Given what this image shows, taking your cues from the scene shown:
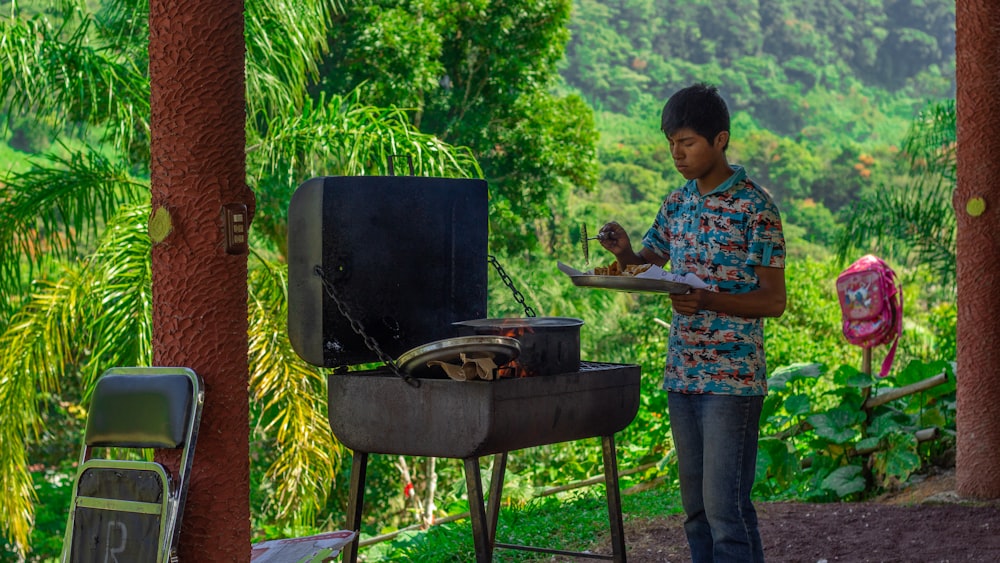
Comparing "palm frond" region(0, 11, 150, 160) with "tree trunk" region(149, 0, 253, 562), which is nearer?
"tree trunk" region(149, 0, 253, 562)

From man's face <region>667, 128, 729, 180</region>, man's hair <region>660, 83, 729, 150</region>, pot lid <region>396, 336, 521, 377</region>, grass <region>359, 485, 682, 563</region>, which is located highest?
man's hair <region>660, 83, 729, 150</region>

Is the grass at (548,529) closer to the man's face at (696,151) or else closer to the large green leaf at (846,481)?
the large green leaf at (846,481)

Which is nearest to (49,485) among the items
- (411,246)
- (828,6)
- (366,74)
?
(366,74)

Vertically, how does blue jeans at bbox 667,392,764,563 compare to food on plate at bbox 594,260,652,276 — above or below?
below

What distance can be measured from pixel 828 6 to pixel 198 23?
36.8m

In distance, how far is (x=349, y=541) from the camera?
342 cm

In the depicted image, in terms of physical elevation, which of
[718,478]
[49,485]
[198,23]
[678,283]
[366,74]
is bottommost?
[49,485]

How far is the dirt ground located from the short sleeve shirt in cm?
172

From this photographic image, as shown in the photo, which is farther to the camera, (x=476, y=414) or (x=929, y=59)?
(x=929, y=59)

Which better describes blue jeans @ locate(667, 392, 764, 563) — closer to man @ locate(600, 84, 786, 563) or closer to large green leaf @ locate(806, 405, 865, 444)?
man @ locate(600, 84, 786, 563)

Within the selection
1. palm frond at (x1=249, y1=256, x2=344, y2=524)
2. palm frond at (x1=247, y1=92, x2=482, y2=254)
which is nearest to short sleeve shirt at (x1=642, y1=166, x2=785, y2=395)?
palm frond at (x1=247, y1=92, x2=482, y2=254)

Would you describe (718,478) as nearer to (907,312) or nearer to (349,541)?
(349,541)

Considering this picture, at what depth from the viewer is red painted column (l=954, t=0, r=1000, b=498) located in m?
5.17

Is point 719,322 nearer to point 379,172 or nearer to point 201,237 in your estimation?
point 201,237
